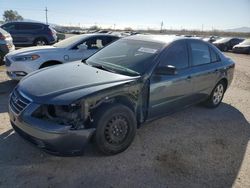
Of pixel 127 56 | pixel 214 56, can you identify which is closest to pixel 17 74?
pixel 127 56

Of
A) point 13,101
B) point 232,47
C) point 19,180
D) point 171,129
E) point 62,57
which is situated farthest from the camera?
point 232,47

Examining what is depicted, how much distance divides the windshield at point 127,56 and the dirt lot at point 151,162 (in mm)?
1164

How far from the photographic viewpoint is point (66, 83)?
329cm

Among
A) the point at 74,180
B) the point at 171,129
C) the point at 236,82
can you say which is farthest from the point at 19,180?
the point at 236,82

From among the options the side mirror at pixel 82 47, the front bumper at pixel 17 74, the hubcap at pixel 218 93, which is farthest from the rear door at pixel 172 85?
the front bumper at pixel 17 74

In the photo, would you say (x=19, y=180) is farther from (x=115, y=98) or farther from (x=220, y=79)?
(x=220, y=79)

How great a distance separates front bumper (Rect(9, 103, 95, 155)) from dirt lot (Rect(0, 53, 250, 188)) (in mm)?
333

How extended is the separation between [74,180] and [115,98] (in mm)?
1155

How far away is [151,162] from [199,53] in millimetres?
2560

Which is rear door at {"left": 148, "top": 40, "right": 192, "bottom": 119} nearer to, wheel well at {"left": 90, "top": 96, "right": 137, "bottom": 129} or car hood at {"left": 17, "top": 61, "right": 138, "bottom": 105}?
wheel well at {"left": 90, "top": 96, "right": 137, "bottom": 129}

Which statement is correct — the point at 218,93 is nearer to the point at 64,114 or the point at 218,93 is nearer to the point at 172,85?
the point at 172,85

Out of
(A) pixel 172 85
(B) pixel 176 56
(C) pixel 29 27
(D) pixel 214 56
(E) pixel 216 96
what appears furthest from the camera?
(C) pixel 29 27

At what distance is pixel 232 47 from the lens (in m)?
25.0

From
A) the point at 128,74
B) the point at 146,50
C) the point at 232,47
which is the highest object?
the point at 146,50
